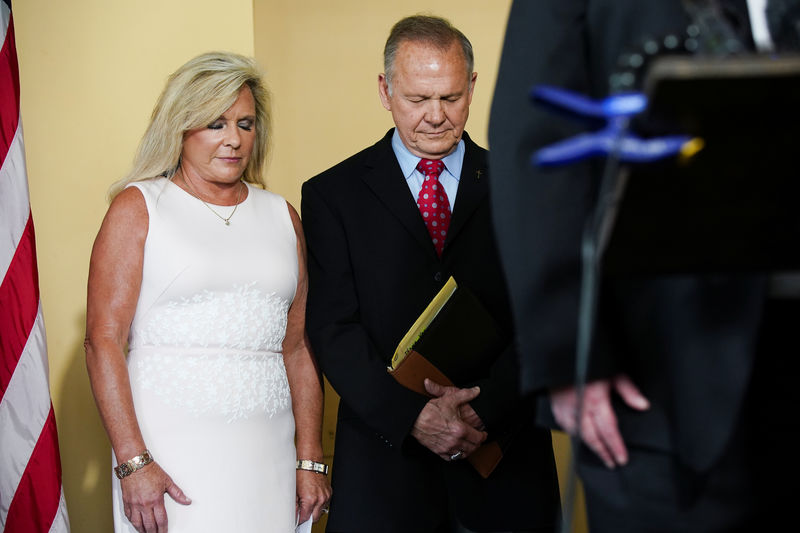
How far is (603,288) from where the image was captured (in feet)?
3.79

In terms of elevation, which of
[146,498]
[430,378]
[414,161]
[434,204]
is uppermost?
[414,161]

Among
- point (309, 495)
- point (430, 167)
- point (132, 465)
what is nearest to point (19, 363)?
point (132, 465)

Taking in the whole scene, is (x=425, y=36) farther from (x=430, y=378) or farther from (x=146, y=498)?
(x=146, y=498)

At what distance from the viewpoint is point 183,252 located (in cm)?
236

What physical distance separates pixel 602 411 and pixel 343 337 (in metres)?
1.28

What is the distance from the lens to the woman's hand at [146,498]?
2246mm

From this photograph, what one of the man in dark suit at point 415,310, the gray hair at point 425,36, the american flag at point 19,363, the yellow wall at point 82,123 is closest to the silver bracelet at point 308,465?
the man in dark suit at point 415,310

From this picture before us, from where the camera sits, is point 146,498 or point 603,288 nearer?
point 603,288

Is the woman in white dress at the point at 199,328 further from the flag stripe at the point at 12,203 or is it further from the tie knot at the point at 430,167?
the tie knot at the point at 430,167

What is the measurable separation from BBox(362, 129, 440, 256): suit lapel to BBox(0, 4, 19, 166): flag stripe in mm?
944

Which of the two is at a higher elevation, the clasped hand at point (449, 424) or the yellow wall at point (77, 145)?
the yellow wall at point (77, 145)

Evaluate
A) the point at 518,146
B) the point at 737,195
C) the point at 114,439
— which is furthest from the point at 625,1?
the point at 114,439

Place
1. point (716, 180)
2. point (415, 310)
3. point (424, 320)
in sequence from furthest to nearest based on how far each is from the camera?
1. point (415, 310)
2. point (424, 320)
3. point (716, 180)

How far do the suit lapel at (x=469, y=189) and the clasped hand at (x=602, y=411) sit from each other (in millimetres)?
1277
